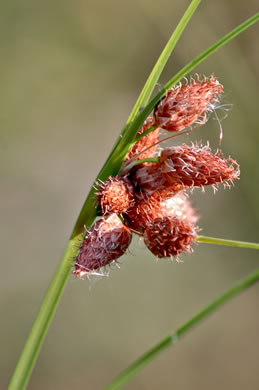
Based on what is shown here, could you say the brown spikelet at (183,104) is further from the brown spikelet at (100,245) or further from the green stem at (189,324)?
the green stem at (189,324)

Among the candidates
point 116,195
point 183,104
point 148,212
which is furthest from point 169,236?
point 183,104

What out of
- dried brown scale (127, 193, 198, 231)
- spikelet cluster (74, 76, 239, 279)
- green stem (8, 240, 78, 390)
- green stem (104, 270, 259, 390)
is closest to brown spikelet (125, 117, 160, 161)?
spikelet cluster (74, 76, 239, 279)

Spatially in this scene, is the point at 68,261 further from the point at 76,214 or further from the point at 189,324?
the point at 76,214

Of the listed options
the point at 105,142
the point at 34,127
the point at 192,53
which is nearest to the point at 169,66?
the point at 192,53

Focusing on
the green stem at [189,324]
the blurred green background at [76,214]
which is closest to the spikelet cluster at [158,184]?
the green stem at [189,324]

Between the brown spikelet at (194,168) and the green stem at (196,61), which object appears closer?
the green stem at (196,61)
